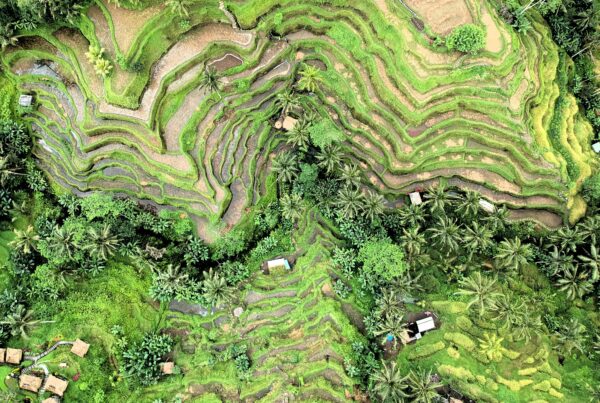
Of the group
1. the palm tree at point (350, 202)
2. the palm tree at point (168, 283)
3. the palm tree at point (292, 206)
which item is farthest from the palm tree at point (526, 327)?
the palm tree at point (168, 283)

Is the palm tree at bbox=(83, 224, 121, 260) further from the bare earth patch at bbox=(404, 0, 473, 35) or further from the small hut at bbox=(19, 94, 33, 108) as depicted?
the bare earth patch at bbox=(404, 0, 473, 35)

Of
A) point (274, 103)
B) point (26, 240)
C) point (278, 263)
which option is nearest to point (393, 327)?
point (278, 263)

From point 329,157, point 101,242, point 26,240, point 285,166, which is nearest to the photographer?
point 101,242

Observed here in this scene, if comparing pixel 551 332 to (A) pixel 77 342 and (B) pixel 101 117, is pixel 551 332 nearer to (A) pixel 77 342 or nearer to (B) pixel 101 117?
(A) pixel 77 342

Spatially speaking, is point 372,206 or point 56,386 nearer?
point 56,386

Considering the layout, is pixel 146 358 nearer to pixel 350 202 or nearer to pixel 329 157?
pixel 350 202

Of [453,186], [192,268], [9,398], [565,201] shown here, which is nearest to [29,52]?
[192,268]
